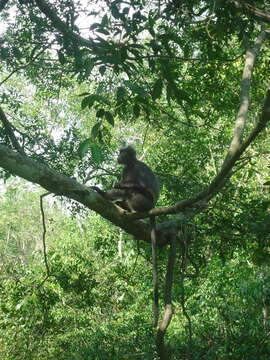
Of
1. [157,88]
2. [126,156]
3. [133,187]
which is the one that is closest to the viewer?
[157,88]

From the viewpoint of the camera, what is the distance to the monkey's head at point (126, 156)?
604 cm

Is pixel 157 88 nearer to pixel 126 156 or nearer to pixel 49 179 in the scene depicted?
pixel 49 179

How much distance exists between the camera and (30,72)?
22.3 ft

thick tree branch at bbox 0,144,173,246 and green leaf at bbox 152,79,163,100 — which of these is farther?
thick tree branch at bbox 0,144,173,246

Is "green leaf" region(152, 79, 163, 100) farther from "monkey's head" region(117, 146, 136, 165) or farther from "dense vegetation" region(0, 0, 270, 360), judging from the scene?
"monkey's head" region(117, 146, 136, 165)

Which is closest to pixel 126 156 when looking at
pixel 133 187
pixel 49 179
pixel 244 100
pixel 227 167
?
pixel 133 187

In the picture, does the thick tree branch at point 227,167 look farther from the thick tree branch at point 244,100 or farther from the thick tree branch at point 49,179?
the thick tree branch at point 49,179

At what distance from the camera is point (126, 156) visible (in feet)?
19.9

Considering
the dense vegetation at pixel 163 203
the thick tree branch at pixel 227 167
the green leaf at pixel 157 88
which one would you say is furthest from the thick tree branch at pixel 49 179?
the green leaf at pixel 157 88

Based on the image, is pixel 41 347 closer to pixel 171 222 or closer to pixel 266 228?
pixel 171 222

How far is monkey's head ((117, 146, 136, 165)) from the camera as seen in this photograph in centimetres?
604

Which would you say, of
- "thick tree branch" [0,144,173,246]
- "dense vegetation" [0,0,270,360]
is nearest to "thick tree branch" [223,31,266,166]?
"dense vegetation" [0,0,270,360]

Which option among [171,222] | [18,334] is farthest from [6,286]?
[171,222]

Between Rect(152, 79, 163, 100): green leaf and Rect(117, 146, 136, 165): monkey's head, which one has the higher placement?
Rect(117, 146, 136, 165): monkey's head
